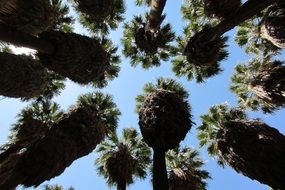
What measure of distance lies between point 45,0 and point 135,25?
20.3 ft

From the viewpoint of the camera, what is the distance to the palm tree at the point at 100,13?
15.9m

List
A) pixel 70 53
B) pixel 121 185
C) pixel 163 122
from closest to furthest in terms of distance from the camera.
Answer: pixel 163 122 < pixel 70 53 < pixel 121 185

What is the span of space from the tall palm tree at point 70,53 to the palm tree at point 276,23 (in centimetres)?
734

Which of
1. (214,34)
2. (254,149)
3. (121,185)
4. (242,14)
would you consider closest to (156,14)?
(214,34)

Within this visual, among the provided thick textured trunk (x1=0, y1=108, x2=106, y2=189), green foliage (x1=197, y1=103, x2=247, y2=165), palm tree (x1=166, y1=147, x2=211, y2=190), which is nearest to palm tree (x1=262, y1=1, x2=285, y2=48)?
green foliage (x1=197, y1=103, x2=247, y2=165)

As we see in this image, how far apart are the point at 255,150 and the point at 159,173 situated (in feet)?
12.2

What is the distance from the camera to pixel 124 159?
16.2 metres

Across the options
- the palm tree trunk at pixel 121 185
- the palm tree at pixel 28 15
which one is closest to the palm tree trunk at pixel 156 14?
the palm tree at pixel 28 15

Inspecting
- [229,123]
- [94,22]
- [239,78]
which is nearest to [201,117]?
[239,78]

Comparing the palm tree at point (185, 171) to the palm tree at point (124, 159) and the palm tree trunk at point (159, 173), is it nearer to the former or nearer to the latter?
the palm tree at point (124, 159)

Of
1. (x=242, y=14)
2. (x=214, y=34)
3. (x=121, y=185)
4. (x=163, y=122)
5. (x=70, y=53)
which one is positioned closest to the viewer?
(x=163, y=122)

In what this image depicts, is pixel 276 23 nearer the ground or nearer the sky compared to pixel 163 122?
nearer the sky

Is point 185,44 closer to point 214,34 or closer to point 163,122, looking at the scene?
point 214,34

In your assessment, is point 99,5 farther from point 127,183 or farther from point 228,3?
point 127,183
